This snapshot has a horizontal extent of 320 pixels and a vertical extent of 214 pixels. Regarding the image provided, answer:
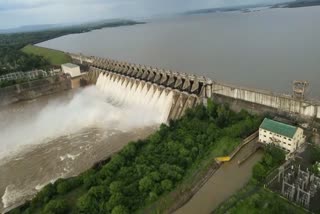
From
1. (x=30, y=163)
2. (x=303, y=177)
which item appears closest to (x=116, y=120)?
(x=30, y=163)

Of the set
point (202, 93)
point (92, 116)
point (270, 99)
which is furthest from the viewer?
point (92, 116)

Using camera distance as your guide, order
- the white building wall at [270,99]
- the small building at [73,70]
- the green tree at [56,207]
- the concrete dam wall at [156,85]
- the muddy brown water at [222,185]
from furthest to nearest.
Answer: the small building at [73,70] < the concrete dam wall at [156,85] < the white building wall at [270,99] < the green tree at [56,207] < the muddy brown water at [222,185]

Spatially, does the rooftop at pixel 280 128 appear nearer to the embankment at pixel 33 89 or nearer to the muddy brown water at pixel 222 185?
the muddy brown water at pixel 222 185

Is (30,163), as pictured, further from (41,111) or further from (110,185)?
(41,111)

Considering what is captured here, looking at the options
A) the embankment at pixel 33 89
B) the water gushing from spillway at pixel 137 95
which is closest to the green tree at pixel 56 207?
the water gushing from spillway at pixel 137 95

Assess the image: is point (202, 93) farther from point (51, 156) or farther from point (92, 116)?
point (51, 156)

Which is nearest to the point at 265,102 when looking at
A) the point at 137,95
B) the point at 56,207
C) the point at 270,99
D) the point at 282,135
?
the point at 270,99

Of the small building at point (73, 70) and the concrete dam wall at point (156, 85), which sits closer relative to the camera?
the concrete dam wall at point (156, 85)
